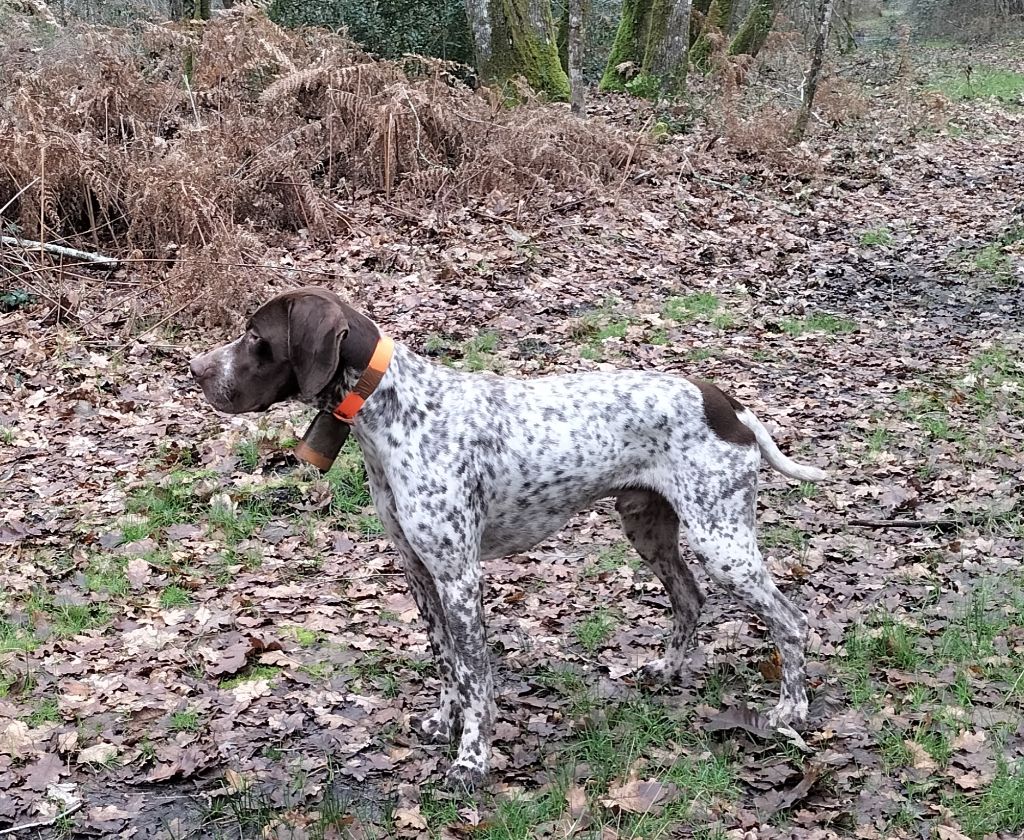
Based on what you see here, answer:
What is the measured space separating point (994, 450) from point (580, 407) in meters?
3.75

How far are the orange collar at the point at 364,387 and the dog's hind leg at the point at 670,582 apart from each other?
4.81 feet

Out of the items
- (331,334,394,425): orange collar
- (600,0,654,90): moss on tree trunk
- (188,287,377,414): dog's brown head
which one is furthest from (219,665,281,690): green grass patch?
(600,0,654,90): moss on tree trunk

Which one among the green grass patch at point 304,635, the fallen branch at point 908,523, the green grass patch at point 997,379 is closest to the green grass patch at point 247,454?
the green grass patch at point 304,635

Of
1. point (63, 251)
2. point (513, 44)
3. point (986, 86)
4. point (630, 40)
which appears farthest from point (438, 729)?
point (986, 86)

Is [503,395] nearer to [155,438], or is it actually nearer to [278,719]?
[278,719]

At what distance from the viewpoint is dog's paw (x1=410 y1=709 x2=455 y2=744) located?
14.7 ft

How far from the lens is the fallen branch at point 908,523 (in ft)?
19.8

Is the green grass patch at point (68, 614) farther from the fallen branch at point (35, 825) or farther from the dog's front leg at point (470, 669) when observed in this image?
the dog's front leg at point (470, 669)

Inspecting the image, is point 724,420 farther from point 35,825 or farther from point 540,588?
point 35,825

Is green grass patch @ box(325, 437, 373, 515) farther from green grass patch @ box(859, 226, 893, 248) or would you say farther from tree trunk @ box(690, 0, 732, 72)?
tree trunk @ box(690, 0, 732, 72)

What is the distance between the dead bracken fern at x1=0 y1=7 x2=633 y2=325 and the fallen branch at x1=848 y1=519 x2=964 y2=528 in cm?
558

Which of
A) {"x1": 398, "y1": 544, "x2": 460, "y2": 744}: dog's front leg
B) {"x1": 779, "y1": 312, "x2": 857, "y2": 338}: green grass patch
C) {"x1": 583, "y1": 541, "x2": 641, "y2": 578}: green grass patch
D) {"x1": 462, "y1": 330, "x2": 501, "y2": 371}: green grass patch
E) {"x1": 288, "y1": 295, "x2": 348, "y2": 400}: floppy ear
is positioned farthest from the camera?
{"x1": 779, "y1": 312, "x2": 857, "y2": 338}: green grass patch

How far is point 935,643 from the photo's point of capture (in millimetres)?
4930

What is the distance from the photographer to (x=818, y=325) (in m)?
9.43
